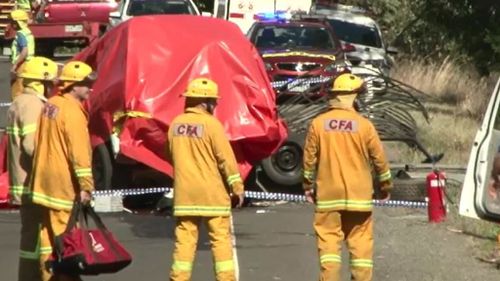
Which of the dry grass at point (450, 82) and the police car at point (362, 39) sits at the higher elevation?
the police car at point (362, 39)

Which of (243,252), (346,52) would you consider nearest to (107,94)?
(243,252)

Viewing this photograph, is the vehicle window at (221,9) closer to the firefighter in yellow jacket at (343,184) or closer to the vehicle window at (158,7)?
the vehicle window at (158,7)

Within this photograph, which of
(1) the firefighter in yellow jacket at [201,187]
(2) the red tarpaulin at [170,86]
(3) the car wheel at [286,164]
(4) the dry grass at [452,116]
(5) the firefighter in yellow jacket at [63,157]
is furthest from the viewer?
(3) the car wheel at [286,164]

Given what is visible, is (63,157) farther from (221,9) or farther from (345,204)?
(221,9)

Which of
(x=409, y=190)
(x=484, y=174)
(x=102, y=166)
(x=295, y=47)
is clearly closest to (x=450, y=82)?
(x=295, y=47)

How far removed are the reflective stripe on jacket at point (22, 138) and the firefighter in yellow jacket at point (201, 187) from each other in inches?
41.4

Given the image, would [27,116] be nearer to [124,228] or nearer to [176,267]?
[176,267]

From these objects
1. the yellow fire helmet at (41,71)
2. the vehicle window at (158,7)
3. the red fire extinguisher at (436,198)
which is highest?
the yellow fire helmet at (41,71)

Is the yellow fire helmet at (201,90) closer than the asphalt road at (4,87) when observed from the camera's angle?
Yes

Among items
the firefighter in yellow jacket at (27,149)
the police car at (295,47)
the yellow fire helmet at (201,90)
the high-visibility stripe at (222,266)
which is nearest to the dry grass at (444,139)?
the police car at (295,47)

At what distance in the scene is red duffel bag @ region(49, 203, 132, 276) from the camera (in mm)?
8953

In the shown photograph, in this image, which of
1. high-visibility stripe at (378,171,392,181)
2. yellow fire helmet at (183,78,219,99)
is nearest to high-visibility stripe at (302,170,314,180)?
high-visibility stripe at (378,171,392,181)

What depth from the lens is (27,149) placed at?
9.76 m

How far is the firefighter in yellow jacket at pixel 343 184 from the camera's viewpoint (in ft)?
31.8
